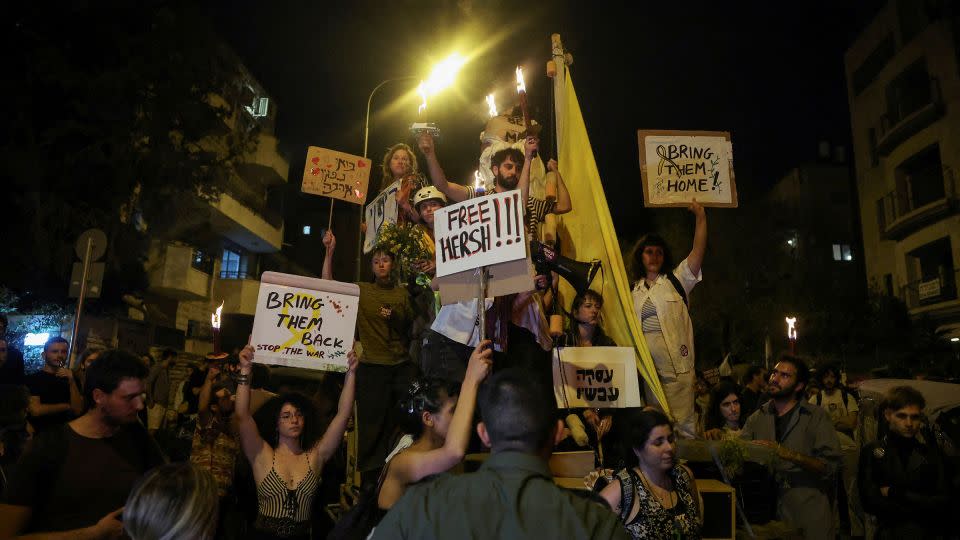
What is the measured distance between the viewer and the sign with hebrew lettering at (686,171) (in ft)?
25.1

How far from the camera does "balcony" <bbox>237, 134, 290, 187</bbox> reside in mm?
34625

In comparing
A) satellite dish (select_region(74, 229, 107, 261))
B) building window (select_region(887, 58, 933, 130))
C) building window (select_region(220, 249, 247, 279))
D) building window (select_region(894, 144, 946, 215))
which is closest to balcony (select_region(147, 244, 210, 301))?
building window (select_region(220, 249, 247, 279))

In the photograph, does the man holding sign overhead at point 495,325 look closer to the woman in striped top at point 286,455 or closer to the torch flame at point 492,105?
the woman in striped top at point 286,455

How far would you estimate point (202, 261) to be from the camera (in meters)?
30.7

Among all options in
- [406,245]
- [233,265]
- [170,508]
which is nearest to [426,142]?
[406,245]

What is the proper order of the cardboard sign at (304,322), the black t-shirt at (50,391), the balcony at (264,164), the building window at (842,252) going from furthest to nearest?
the building window at (842,252) < the balcony at (264,164) < the black t-shirt at (50,391) < the cardboard sign at (304,322)

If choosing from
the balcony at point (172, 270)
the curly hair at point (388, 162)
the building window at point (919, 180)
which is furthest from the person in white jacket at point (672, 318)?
the building window at point (919, 180)

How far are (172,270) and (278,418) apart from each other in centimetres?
2465

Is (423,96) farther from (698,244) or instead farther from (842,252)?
(842,252)

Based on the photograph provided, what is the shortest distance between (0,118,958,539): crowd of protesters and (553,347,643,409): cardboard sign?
9.3 inches

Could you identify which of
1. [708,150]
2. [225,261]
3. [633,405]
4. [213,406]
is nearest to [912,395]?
[633,405]

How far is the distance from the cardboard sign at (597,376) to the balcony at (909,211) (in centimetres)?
2808

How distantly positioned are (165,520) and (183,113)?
834 inches

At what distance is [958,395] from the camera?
8.37m
